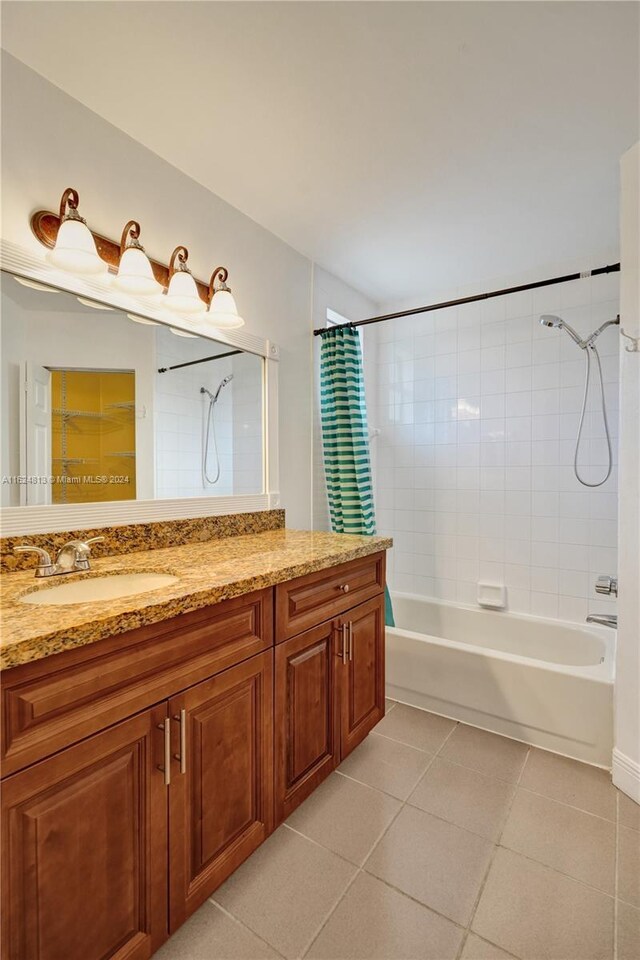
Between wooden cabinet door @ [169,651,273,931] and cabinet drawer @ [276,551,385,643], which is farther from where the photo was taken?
cabinet drawer @ [276,551,385,643]

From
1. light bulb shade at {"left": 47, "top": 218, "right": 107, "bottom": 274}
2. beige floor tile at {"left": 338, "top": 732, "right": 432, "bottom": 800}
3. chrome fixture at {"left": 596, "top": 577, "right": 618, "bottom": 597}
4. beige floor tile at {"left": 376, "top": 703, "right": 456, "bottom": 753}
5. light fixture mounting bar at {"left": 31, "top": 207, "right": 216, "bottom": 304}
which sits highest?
light fixture mounting bar at {"left": 31, "top": 207, "right": 216, "bottom": 304}

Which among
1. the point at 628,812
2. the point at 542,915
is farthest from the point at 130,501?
the point at 628,812

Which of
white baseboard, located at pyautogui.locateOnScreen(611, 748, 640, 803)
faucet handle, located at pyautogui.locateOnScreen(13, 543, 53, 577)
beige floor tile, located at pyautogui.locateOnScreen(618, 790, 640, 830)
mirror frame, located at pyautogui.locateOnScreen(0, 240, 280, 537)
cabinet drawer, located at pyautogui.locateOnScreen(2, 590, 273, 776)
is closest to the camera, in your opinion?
cabinet drawer, located at pyautogui.locateOnScreen(2, 590, 273, 776)

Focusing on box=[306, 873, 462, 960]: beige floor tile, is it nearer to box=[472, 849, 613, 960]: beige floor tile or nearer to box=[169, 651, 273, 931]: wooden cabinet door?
box=[472, 849, 613, 960]: beige floor tile

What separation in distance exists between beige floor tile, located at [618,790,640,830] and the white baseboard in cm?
2

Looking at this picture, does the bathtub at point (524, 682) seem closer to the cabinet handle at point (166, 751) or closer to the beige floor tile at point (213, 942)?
the beige floor tile at point (213, 942)

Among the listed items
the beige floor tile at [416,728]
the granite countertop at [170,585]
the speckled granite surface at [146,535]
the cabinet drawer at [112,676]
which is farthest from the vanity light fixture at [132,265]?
the beige floor tile at [416,728]

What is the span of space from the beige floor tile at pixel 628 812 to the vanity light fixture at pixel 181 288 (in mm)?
2368

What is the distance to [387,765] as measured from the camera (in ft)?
5.89

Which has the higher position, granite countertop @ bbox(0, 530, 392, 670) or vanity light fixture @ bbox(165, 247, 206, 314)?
vanity light fixture @ bbox(165, 247, 206, 314)

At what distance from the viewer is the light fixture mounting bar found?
1363mm

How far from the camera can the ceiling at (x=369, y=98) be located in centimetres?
123

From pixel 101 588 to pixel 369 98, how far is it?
5.81 feet

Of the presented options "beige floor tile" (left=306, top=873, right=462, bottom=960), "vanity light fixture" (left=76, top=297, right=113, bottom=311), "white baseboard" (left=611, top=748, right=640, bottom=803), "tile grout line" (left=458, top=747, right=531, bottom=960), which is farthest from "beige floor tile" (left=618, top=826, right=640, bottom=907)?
"vanity light fixture" (left=76, top=297, right=113, bottom=311)
